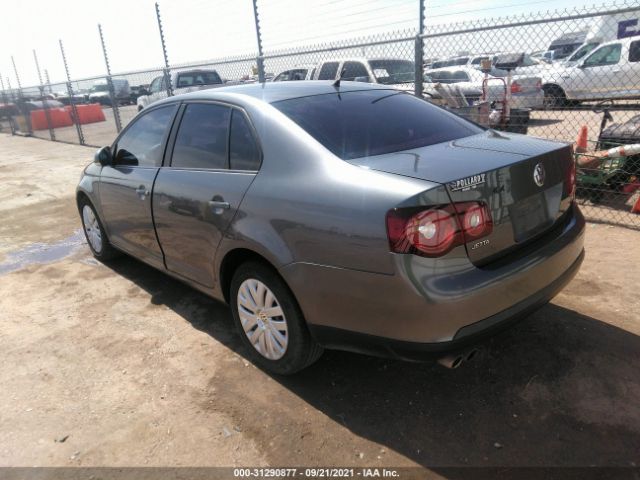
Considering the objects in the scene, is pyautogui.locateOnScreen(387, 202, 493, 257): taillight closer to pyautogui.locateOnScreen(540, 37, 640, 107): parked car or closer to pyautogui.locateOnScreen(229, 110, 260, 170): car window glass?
pyautogui.locateOnScreen(229, 110, 260, 170): car window glass

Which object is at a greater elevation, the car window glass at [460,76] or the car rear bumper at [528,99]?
the car window glass at [460,76]

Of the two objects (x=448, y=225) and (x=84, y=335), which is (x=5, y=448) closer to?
(x=84, y=335)

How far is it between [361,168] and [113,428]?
6.21ft

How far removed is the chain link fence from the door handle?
11.2 ft

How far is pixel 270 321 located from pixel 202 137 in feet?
4.35

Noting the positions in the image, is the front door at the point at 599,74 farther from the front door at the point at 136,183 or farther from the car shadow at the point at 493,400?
the front door at the point at 136,183

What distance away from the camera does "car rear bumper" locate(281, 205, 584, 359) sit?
210 cm

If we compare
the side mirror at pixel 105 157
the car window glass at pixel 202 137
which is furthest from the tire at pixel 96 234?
the car window glass at pixel 202 137

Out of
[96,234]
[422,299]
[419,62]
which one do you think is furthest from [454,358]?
[419,62]

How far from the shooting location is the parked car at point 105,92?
95.9 ft

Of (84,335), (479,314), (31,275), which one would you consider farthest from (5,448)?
(31,275)

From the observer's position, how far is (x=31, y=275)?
4.95m

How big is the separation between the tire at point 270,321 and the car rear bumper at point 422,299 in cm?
15

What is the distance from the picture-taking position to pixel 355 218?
7.20 feet
